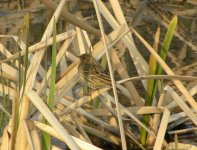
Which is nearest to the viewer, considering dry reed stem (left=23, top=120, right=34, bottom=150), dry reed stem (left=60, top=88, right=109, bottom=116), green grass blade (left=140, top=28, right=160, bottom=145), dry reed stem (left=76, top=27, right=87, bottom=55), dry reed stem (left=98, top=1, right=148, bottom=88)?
dry reed stem (left=23, top=120, right=34, bottom=150)

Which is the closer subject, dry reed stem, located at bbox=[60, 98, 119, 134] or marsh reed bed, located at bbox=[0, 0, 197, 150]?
marsh reed bed, located at bbox=[0, 0, 197, 150]

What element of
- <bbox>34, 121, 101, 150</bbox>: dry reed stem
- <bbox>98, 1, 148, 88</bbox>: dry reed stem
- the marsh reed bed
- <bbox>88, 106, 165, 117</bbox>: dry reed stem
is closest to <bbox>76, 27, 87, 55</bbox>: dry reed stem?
the marsh reed bed

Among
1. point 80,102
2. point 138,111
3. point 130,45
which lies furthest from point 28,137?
point 130,45

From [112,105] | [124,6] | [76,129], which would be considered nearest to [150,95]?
[112,105]

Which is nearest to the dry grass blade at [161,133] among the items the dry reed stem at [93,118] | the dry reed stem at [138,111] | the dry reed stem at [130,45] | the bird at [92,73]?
the dry reed stem at [138,111]

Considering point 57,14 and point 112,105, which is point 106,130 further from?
point 57,14

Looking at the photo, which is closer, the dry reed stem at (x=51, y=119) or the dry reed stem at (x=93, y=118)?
the dry reed stem at (x=51, y=119)

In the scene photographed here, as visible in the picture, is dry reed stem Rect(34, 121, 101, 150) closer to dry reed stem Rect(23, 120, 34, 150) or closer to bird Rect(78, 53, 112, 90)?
dry reed stem Rect(23, 120, 34, 150)

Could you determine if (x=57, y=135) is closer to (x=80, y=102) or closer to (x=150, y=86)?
(x=80, y=102)

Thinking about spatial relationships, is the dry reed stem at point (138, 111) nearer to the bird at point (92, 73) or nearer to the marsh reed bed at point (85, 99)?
the marsh reed bed at point (85, 99)

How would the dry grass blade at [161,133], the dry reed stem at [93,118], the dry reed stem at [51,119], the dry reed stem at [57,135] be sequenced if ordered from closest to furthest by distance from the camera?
the dry reed stem at [51,119] < the dry reed stem at [57,135] < the dry grass blade at [161,133] < the dry reed stem at [93,118]
